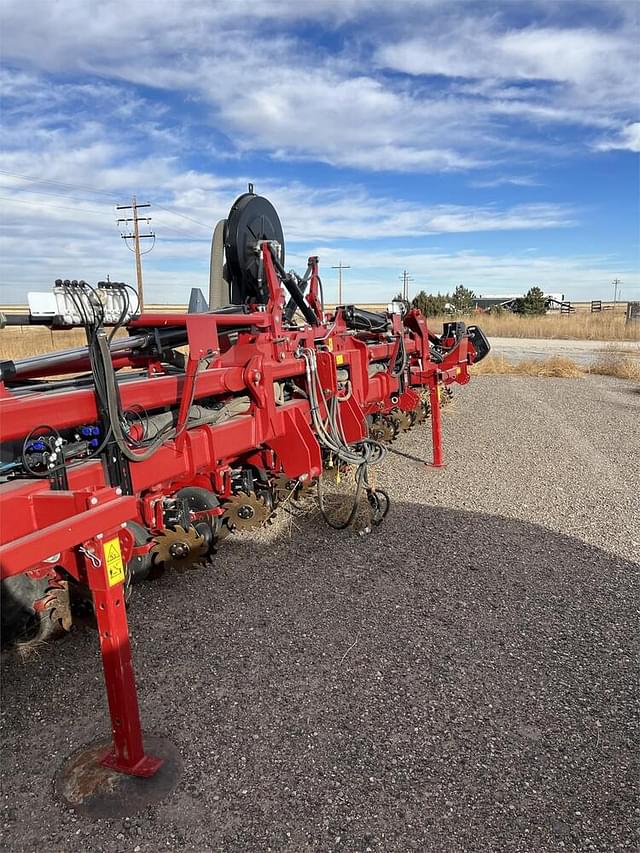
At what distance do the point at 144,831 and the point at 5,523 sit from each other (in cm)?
113

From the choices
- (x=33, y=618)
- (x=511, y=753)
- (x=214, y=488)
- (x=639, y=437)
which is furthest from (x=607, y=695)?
(x=639, y=437)

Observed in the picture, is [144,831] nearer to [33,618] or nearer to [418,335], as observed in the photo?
[33,618]

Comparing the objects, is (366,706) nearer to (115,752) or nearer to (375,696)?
(375,696)

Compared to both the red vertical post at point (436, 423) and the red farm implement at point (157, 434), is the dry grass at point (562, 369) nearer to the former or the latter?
the red vertical post at point (436, 423)

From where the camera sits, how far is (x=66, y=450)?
265cm

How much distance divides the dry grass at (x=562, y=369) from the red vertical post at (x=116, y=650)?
1397 cm

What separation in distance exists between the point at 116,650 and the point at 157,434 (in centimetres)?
119

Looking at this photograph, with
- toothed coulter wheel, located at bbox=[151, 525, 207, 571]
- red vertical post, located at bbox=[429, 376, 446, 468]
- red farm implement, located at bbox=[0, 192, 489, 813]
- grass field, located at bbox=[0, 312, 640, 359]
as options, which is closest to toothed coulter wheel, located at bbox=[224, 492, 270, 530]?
red farm implement, located at bbox=[0, 192, 489, 813]

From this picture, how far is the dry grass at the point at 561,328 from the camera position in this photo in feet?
95.8

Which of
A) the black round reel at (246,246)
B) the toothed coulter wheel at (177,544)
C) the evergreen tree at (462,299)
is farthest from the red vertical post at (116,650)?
the evergreen tree at (462,299)

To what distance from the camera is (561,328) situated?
105ft

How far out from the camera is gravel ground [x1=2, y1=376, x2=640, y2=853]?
81.1 inches

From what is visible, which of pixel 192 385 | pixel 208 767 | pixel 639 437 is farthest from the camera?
pixel 639 437

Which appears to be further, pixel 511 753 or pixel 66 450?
pixel 66 450
